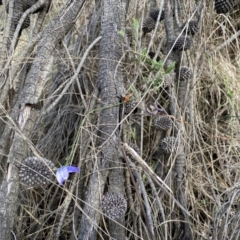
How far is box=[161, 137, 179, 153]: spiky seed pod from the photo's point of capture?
123cm

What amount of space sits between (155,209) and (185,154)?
200mm

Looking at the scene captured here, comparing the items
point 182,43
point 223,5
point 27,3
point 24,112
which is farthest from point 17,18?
point 223,5

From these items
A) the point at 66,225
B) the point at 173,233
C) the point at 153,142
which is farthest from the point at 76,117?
the point at 173,233

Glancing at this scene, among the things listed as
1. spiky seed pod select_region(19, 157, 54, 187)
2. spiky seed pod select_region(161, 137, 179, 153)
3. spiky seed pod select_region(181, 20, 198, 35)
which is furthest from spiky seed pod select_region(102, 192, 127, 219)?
spiky seed pod select_region(181, 20, 198, 35)

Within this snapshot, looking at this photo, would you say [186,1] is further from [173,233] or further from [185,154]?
[173,233]

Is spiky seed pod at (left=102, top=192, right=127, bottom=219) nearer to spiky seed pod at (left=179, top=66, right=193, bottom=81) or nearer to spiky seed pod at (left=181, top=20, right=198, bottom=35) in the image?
spiky seed pod at (left=179, top=66, right=193, bottom=81)

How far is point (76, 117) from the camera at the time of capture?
1.46 metres

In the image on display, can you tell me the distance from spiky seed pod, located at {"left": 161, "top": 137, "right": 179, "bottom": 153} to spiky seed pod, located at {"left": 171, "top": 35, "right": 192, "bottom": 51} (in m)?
0.28

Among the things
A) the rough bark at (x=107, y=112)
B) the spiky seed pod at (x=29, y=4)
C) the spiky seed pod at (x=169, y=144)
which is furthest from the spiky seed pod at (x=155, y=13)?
the spiky seed pod at (x=169, y=144)

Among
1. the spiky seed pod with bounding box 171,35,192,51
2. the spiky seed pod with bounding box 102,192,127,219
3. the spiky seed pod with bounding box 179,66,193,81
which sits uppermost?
the spiky seed pod with bounding box 171,35,192,51

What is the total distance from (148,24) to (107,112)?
1.43ft

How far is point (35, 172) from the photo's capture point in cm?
96

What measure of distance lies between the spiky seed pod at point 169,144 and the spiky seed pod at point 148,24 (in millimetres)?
405

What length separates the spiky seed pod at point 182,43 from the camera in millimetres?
1303
